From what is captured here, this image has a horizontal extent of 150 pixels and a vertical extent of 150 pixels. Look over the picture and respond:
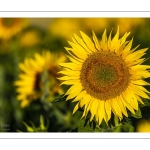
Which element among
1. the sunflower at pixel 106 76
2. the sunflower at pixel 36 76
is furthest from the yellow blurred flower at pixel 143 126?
the sunflower at pixel 36 76

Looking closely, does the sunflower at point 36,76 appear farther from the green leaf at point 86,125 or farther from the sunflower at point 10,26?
the green leaf at point 86,125

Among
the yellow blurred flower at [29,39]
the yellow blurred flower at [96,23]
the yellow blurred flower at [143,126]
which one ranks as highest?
the yellow blurred flower at [96,23]

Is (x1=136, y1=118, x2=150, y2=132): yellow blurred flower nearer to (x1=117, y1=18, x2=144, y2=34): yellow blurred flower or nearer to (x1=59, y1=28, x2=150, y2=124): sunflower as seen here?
(x1=59, y1=28, x2=150, y2=124): sunflower

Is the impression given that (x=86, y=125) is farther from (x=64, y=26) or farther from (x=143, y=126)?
(x=64, y=26)

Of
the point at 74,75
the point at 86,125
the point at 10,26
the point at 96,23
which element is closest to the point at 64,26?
the point at 96,23
